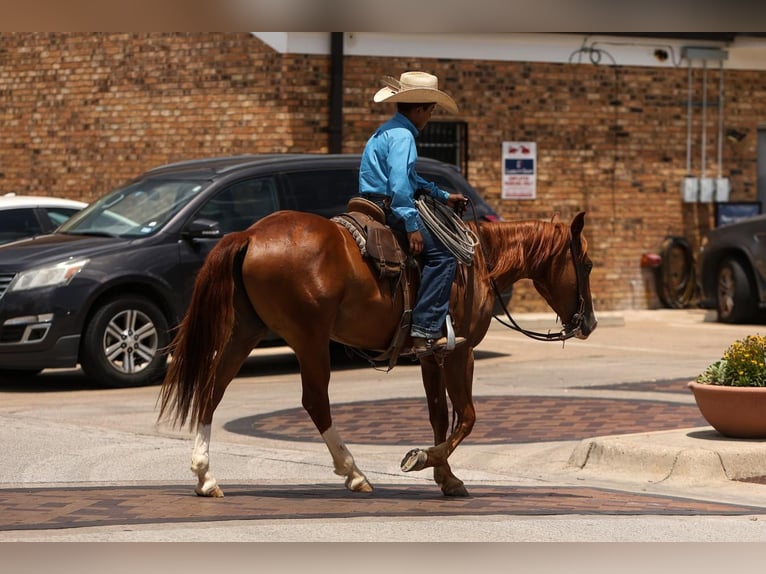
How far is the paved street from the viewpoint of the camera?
19.6ft

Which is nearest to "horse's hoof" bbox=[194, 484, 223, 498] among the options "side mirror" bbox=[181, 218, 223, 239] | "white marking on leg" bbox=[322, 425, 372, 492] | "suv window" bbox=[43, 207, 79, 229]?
"white marking on leg" bbox=[322, 425, 372, 492]

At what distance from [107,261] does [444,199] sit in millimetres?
5738

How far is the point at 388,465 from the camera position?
8.52 meters

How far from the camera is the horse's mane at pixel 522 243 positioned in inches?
296

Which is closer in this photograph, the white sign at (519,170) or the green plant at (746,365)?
the green plant at (746,365)

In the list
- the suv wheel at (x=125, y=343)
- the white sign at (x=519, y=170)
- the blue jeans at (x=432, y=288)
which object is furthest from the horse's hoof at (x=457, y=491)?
the white sign at (x=519, y=170)

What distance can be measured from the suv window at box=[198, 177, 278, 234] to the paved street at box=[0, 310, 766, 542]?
162 centimetres

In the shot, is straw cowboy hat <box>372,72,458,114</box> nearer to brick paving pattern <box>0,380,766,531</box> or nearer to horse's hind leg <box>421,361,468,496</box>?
horse's hind leg <box>421,361,468,496</box>

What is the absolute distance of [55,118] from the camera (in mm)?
20469

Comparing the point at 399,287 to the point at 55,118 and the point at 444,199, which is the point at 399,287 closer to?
the point at 444,199

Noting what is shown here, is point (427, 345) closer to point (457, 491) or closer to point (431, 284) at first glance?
point (431, 284)

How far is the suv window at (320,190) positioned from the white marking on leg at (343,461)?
6576mm

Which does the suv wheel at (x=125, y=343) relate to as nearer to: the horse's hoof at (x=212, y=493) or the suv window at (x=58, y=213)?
the suv window at (x=58, y=213)

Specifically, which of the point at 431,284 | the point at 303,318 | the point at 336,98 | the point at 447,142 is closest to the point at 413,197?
the point at 431,284
